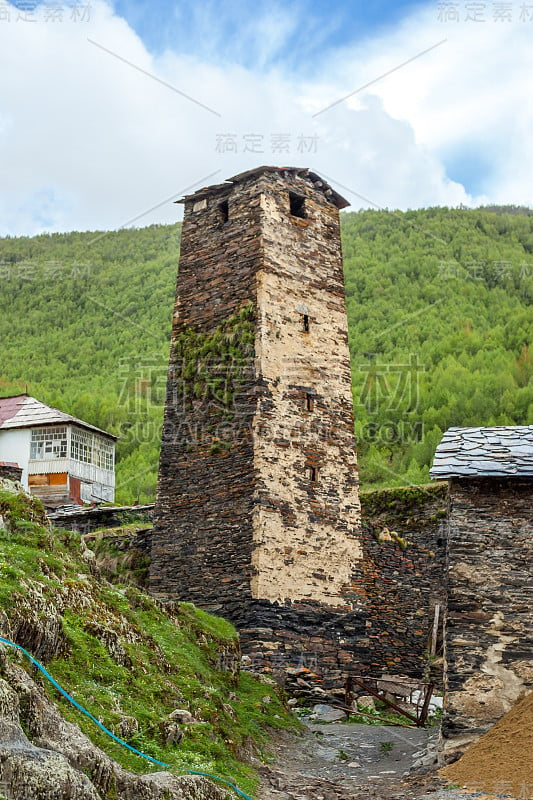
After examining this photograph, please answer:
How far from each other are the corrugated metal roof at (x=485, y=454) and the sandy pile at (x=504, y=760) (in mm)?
2366

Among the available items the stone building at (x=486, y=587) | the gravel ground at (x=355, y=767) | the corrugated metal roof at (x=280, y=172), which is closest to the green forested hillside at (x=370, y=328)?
the corrugated metal roof at (x=280, y=172)

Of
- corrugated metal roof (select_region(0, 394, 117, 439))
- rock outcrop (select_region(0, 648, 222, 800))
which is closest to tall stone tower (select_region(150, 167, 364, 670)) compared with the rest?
rock outcrop (select_region(0, 648, 222, 800))

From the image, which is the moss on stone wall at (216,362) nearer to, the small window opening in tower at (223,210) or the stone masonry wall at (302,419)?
the stone masonry wall at (302,419)

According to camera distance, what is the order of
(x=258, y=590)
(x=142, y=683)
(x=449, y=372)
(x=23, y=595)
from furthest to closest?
(x=449, y=372), (x=258, y=590), (x=142, y=683), (x=23, y=595)

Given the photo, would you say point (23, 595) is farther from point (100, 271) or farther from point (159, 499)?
point (100, 271)

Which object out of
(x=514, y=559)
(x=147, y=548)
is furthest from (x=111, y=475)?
(x=514, y=559)

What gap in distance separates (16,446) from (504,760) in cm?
2133

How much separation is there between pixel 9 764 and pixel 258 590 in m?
9.90

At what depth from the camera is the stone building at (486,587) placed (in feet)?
31.1

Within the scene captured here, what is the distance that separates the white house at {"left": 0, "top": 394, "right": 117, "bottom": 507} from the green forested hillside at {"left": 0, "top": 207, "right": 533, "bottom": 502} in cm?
447

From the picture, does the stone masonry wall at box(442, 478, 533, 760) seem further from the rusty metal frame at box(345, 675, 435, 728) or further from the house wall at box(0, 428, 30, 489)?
the house wall at box(0, 428, 30, 489)

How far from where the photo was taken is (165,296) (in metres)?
50.4

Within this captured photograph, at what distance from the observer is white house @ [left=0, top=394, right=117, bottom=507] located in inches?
1061

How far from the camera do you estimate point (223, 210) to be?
58.3 feet
